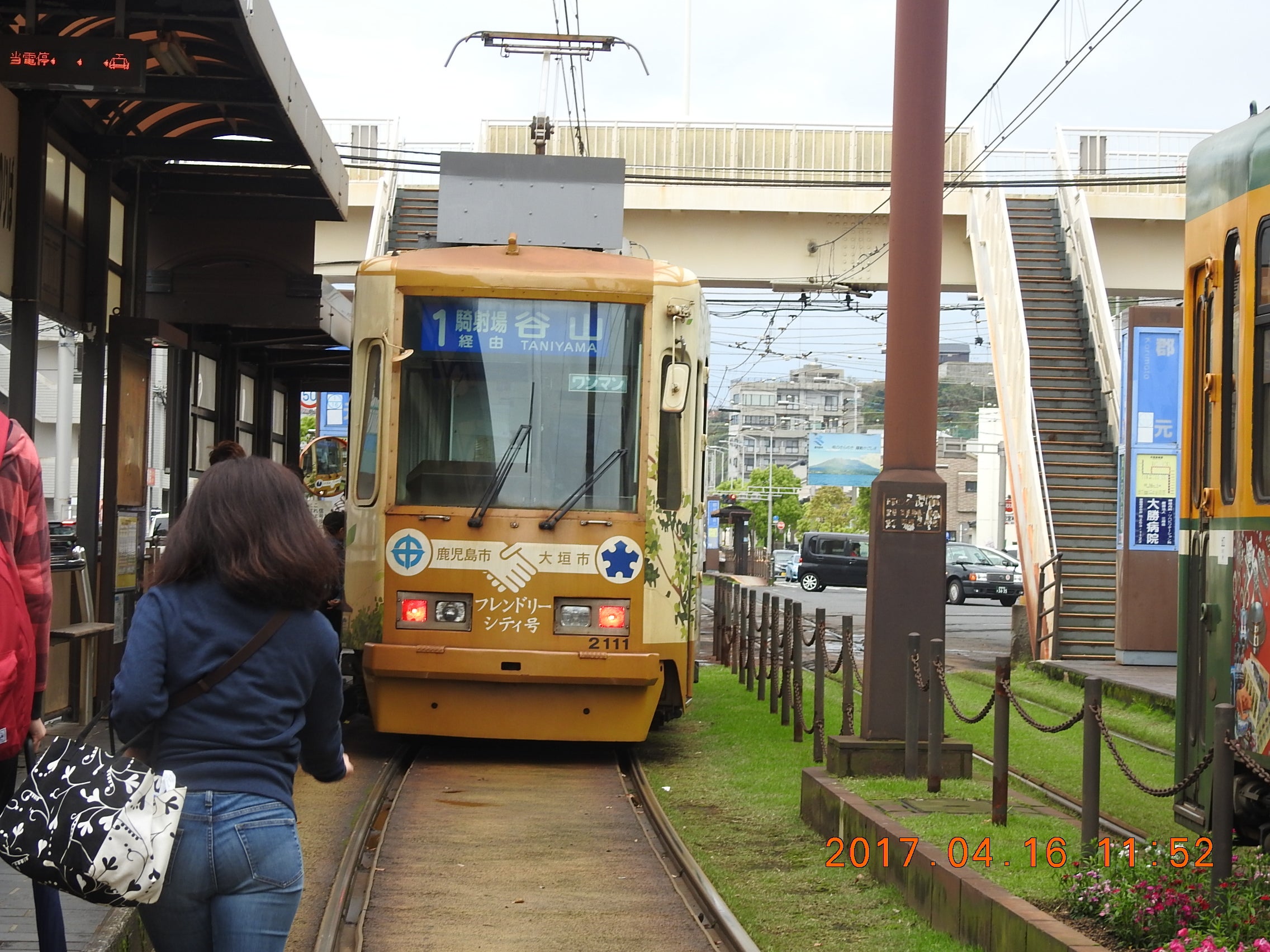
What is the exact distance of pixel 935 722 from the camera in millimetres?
8047

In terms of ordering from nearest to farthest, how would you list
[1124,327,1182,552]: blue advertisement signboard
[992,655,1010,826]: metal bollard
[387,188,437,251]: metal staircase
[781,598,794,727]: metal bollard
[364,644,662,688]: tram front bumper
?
[992,655,1010,826]: metal bollard, [364,644,662,688]: tram front bumper, [781,598,794,727]: metal bollard, [1124,327,1182,552]: blue advertisement signboard, [387,188,437,251]: metal staircase

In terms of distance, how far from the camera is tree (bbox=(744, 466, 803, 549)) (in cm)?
10131

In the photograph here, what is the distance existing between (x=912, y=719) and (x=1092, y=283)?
1731 centimetres

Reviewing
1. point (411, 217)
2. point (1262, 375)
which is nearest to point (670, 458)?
point (1262, 375)

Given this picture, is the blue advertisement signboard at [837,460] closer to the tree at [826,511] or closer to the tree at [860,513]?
the tree at [860,513]

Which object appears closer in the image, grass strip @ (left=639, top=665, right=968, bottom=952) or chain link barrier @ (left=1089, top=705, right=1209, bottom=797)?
chain link barrier @ (left=1089, top=705, right=1209, bottom=797)

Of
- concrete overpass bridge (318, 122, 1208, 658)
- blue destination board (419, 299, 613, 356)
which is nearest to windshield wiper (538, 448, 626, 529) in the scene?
blue destination board (419, 299, 613, 356)

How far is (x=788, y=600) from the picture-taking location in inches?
532

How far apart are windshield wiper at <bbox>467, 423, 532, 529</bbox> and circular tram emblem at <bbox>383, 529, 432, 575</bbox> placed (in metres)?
0.32

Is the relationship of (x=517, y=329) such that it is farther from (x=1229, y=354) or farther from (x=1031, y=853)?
(x=1031, y=853)

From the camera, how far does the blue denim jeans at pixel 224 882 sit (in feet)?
10.6

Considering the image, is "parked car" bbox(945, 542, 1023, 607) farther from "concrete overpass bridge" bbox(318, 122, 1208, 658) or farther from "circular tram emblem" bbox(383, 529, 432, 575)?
"circular tram emblem" bbox(383, 529, 432, 575)

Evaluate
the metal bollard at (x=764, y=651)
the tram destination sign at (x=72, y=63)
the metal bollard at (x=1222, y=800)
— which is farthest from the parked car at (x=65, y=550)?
the metal bollard at (x=764, y=651)

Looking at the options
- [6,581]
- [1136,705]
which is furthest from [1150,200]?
[6,581]
